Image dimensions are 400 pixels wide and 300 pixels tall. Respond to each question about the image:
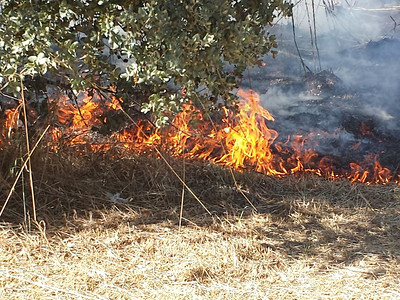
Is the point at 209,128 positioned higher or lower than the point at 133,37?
lower

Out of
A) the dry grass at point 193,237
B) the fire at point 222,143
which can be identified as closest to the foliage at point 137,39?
the dry grass at point 193,237

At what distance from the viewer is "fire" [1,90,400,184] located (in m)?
4.65

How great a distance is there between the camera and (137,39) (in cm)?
302

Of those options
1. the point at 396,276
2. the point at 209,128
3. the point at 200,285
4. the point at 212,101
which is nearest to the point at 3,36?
the point at 212,101

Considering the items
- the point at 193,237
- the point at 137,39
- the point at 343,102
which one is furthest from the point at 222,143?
the point at 343,102

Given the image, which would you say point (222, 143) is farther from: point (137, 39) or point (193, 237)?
point (137, 39)

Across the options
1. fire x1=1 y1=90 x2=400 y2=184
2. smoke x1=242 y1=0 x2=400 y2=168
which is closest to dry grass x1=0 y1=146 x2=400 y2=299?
fire x1=1 y1=90 x2=400 y2=184

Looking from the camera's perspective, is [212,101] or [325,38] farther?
[325,38]

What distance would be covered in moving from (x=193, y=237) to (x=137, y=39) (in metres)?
1.29

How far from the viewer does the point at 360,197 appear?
175 inches

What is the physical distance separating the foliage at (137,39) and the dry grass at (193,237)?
0.86 m

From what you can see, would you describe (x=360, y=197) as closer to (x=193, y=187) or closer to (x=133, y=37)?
(x=193, y=187)

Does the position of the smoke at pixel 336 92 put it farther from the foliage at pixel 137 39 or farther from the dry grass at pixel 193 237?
the foliage at pixel 137 39

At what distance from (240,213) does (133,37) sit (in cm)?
165
